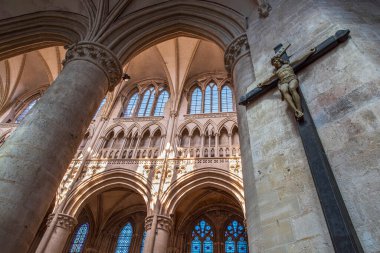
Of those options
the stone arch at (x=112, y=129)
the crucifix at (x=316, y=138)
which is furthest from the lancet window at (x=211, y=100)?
the crucifix at (x=316, y=138)

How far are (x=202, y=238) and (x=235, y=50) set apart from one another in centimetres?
890

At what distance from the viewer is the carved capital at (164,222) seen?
855 cm

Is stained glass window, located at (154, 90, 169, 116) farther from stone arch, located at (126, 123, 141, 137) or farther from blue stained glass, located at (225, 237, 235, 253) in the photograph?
blue stained glass, located at (225, 237, 235, 253)

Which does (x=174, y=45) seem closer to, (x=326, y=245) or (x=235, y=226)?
(x=235, y=226)

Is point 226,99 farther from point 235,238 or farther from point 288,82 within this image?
point 288,82

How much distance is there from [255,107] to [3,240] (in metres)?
3.52

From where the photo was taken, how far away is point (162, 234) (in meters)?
8.38

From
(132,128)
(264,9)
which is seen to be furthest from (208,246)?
(264,9)

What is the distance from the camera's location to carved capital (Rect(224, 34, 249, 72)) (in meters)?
5.05

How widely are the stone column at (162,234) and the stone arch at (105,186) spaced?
906 millimetres

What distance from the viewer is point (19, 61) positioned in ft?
46.9

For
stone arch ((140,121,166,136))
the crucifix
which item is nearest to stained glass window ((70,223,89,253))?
stone arch ((140,121,166,136))

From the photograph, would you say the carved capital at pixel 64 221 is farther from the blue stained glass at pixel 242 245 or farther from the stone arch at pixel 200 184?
the blue stained glass at pixel 242 245

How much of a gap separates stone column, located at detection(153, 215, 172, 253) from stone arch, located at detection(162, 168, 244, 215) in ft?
1.06
